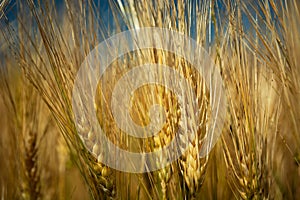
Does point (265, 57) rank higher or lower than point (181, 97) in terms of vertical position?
higher

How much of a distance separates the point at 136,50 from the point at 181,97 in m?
0.21

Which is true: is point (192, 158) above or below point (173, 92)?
below

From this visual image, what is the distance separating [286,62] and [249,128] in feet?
0.65

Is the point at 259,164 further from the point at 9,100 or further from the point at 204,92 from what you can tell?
the point at 9,100

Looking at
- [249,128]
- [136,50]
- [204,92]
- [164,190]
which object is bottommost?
[164,190]

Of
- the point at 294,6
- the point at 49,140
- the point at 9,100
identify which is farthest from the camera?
the point at 49,140

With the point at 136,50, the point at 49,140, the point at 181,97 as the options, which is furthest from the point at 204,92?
the point at 49,140

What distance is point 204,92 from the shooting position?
1.07 metres

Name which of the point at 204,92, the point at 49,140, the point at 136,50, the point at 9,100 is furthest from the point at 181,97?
the point at 49,140

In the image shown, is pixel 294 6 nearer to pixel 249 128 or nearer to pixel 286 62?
pixel 286 62

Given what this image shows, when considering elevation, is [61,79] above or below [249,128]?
above

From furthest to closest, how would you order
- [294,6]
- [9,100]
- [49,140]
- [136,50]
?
[49,140] < [9,100] < [136,50] < [294,6]

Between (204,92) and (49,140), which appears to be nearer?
(204,92)

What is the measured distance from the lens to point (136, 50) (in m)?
1.14
